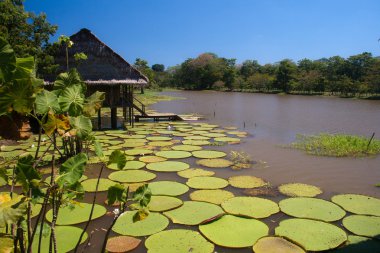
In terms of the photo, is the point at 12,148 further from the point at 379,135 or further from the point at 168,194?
the point at 379,135

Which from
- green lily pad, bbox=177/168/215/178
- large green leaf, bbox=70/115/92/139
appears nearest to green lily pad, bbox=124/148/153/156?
green lily pad, bbox=177/168/215/178

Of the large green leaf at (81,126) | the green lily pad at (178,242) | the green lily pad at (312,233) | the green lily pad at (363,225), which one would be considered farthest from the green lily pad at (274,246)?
the large green leaf at (81,126)

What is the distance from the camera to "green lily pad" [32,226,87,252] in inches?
129

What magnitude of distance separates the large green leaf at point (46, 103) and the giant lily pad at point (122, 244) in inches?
79.3

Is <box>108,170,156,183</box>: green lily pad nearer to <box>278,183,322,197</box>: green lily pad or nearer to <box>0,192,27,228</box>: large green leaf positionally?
<box>278,183,322,197</box>: green lily pad

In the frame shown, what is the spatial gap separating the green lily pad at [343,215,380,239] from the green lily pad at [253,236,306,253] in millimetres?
917

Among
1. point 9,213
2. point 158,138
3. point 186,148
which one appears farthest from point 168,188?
point 158,138

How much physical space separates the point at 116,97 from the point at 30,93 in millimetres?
10241

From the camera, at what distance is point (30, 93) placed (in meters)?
1.66

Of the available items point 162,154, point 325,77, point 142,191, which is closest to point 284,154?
point 162,154

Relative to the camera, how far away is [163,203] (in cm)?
448

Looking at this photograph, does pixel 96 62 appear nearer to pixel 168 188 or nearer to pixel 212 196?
pixel 168 188

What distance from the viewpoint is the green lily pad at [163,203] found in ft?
14.1

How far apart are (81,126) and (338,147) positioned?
7998 mm
